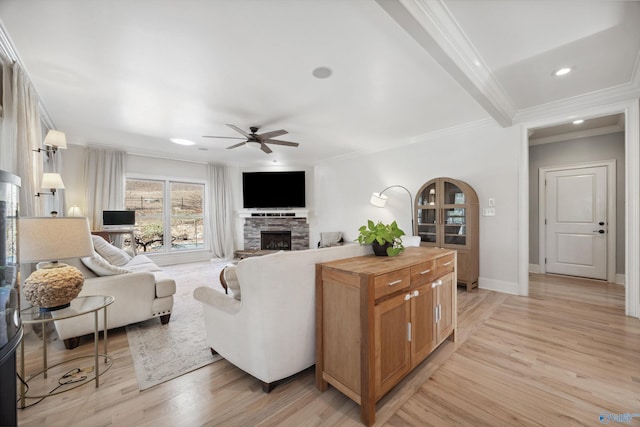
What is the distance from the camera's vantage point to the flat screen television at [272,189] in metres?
6.79

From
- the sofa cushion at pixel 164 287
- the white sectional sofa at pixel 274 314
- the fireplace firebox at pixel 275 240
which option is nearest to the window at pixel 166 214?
the fireplace firebox at pixel 275 240

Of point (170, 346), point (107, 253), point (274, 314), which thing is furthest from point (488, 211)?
point (107, 253)

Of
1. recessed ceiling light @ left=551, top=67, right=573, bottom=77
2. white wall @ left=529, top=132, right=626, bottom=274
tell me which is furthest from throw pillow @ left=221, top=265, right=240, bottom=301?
white wall @ left=529, top=132, right=626, bottom=274

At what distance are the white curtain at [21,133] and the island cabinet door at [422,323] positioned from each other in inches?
137

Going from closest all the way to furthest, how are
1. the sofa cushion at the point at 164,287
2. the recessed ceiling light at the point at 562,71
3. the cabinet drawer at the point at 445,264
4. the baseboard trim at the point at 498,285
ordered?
1. the cabinet drawer at the point at 445,264
2. the recessed ceiling light at the point at 562,71
3. the sofa cushion at the point at 164,287
4. the baseboard trim at the point at 498,285

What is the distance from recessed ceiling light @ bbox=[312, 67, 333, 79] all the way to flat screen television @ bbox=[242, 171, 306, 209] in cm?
423

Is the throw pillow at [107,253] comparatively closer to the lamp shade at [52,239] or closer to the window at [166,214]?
the lamp shade at [52,239]

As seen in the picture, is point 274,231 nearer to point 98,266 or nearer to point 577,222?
point 98,266

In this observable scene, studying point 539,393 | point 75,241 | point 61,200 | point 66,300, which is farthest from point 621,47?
point 61,200

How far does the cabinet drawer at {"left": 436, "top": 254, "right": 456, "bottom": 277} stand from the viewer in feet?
6.61

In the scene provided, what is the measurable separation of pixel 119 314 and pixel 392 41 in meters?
3.49

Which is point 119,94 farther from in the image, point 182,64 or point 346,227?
point 346,227

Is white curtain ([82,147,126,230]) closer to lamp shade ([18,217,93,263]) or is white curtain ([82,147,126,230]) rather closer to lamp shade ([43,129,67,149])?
lamp shade ([43,129,67,149])

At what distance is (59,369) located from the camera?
1.93 metres
